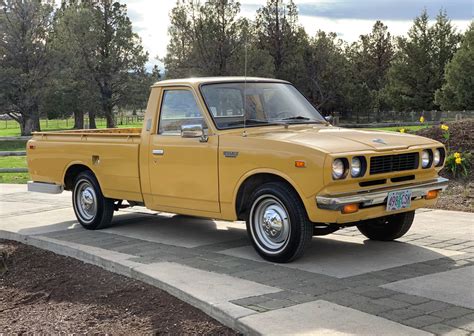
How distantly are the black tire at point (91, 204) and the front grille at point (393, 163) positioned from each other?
420 cm

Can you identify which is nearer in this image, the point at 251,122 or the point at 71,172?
the point at 251,122

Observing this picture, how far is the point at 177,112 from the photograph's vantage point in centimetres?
744

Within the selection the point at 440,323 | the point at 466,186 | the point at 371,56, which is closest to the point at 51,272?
the point at 440,323

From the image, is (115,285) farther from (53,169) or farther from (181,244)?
(53,169)

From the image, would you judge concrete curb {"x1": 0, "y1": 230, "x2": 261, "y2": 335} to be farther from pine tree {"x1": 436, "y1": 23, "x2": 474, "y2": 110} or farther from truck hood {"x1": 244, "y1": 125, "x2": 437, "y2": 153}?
pine tree {"x1": 436, "y1": 23, "x2": 474, "y2": 110}

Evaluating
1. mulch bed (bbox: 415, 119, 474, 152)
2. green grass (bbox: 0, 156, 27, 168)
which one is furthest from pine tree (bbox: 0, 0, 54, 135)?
mulch bed (bbox: 415, 119, 474, 152)

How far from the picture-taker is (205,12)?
46531 millimetres

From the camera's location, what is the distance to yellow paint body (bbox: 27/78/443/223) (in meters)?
5.79

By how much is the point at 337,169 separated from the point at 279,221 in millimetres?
885

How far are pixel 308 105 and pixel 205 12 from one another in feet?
133

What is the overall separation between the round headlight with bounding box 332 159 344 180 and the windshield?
1.52 meters

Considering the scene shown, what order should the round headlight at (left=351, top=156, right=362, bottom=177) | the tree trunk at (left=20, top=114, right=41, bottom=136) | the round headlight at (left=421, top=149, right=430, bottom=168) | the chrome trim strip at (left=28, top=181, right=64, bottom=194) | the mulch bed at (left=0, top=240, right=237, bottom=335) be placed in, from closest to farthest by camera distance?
1. the mulch bed at (left=0, top=240, right=237, bottom=335)
2. the round headlight at (left=351, top=156, right=362, bottom=177)
3. the round headlight at (left=421, top=149, right=430, bottom=168)
4. the chrome trim strip at (left=28, top=181, right=64, bottom=194)
5. the tree trunk at (left=20, top=114, right=41, bottom=136)

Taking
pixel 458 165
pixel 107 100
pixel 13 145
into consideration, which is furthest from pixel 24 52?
pixel 458 165

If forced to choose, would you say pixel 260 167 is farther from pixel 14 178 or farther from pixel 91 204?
pixel 14 178
